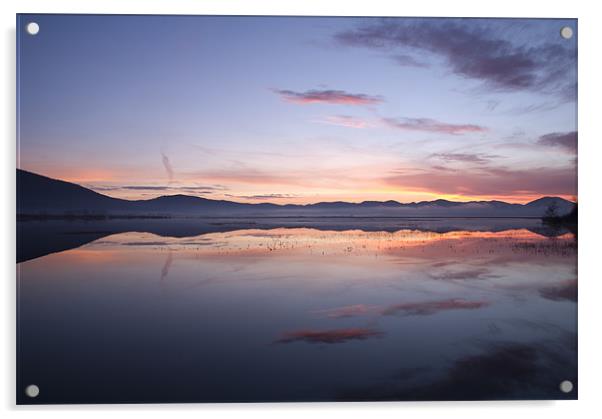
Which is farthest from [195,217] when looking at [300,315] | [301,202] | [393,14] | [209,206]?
[393,14]

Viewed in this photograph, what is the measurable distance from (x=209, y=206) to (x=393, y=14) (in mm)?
1648

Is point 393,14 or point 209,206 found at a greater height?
point 393,14

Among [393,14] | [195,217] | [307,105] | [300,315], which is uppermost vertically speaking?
[393,14]

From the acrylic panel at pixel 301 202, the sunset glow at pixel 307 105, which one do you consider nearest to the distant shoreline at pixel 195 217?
the acrylic panel at pixel 301 202

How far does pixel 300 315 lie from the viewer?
3012mm

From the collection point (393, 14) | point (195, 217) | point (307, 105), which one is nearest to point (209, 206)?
point (195, 217)

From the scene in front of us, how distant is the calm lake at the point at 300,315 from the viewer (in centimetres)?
293

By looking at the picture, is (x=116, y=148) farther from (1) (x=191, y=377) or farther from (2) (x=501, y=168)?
(2) (x=501, y=168)

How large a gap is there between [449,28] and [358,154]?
0.95 metres

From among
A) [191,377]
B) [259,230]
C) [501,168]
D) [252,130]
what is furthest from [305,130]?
[191,377]

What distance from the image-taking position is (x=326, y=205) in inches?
124

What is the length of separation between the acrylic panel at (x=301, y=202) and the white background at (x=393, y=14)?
0.08 m

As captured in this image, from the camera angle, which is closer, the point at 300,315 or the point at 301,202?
the point at 300,315

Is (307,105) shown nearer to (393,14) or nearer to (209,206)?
(393,14)
